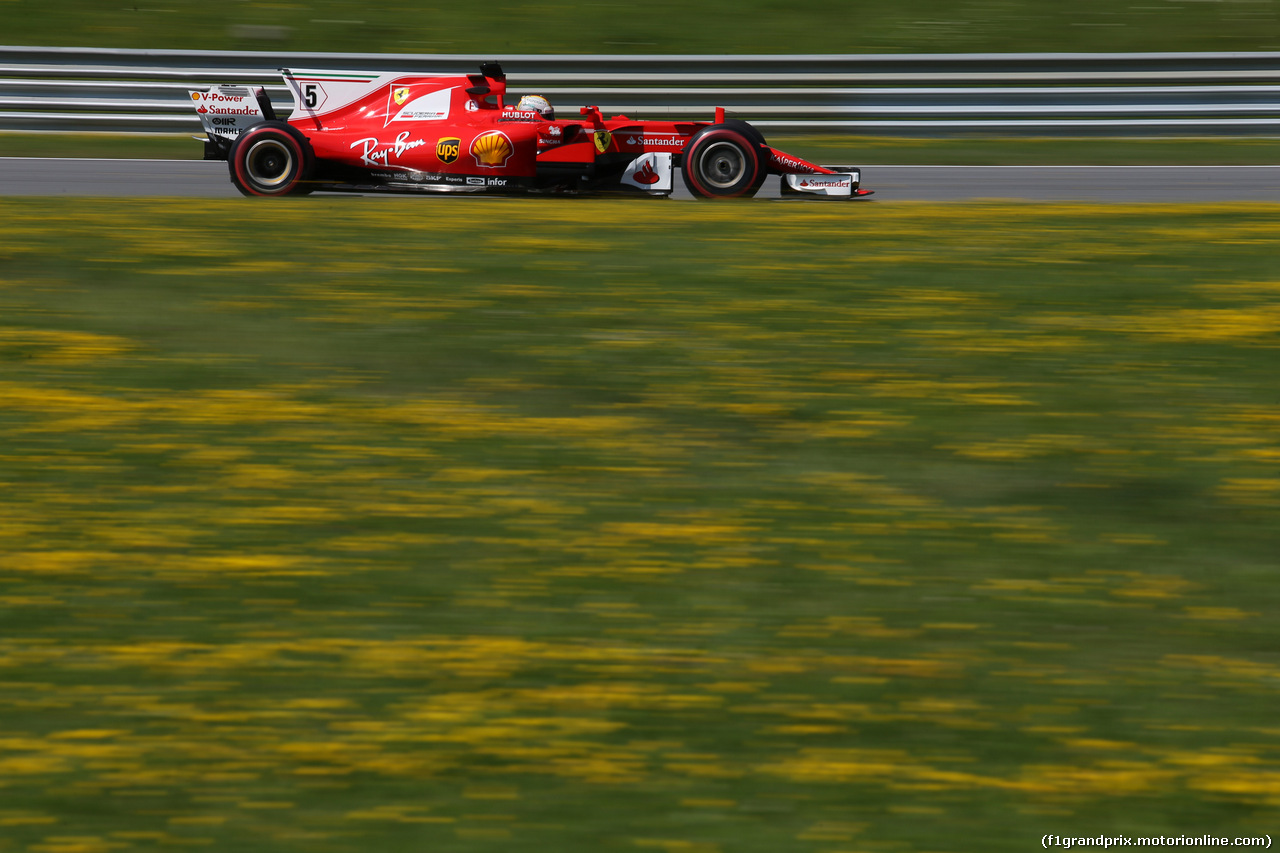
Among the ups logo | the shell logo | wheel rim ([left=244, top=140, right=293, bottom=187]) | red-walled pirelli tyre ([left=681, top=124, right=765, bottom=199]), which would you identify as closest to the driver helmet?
the shell logo

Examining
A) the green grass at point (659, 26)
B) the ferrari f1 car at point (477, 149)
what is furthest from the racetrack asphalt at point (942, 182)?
the green grass at point (659, 26)

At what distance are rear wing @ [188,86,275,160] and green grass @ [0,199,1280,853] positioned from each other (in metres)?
3.77

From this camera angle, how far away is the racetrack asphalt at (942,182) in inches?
479

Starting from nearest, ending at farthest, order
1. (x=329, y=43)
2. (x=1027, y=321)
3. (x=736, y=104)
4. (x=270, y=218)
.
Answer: (x=1027, y=321) < (x=270, y=218) < (x=736, y=104) < (x=329, y=43)

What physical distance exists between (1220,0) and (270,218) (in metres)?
13.1

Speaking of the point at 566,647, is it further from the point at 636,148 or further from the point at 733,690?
the point at 636,148

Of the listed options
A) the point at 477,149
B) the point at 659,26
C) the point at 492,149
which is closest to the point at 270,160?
the point at 477,149

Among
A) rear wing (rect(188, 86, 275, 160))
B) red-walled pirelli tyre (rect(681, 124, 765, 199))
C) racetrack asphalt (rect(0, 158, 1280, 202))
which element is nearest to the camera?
red-walled pirelli tyre (rect(681, 124, 765, 199))

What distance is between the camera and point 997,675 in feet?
13.0

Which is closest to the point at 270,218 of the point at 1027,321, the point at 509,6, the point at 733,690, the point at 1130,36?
the point at 1027,321

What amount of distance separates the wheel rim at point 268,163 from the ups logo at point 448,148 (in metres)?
1.26

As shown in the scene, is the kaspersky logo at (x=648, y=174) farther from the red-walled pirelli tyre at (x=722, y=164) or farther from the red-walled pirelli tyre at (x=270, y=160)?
the red-walled pirelli tyre at (x=270, y=160)

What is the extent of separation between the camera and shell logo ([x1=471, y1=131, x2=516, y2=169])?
37.2 feet

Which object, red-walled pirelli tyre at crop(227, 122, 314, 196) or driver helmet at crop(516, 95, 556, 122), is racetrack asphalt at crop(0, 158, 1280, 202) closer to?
red-walled pirelli tyre at crop(227, 122, 314, 196)
